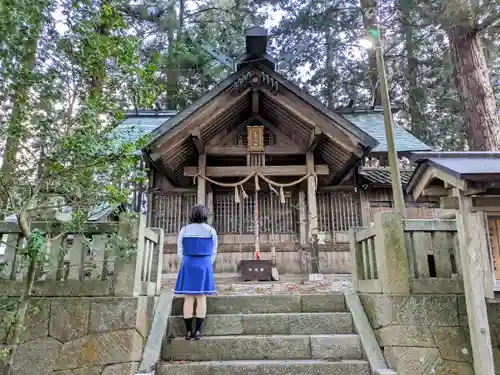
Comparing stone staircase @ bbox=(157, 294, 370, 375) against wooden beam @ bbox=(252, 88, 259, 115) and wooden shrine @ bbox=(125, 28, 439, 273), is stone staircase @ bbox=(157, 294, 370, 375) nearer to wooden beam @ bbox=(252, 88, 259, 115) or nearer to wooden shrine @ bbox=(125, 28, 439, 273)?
wooden shrine @ bbox=(125, 28, 439, 273)

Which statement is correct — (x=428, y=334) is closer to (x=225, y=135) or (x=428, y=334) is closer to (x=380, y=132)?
(x=225, y=135)

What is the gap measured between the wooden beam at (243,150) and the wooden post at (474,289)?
548cm

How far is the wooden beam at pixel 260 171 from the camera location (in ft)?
A: 28.2

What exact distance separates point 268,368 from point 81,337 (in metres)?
2.07

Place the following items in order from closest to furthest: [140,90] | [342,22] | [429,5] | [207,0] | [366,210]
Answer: [140,90] → [366,210] → [429,5] → [342,22] → [207,0]

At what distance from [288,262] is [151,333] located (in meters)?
4.86

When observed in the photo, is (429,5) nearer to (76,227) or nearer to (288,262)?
(288,262)

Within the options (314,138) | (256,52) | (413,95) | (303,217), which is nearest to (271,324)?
(303,217)

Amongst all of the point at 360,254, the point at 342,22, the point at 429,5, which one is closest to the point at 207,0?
the point at 342,22

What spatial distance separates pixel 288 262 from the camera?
8.60 metres

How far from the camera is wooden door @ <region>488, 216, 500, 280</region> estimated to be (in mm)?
3584

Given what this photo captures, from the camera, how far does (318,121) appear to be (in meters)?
8.12

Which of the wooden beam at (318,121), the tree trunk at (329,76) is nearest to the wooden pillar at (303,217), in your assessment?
the wooden beam at (318,121)

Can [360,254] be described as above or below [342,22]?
below
